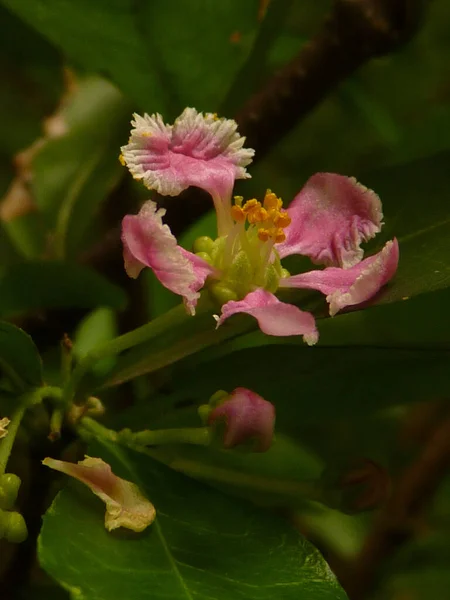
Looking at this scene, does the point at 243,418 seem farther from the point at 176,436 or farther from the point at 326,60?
the point at 326,60

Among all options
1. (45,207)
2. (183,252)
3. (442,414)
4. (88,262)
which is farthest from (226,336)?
(442,414)

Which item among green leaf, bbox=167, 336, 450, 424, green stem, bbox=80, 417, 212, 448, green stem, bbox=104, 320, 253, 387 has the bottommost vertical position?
green leaf, bbox=167, 336, 450, 424

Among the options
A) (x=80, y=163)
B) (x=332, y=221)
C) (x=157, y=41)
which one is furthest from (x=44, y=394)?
(x=80, y=163)

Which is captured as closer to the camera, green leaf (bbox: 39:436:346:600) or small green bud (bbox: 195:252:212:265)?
green leaf (bbox: 39:436:346:600)

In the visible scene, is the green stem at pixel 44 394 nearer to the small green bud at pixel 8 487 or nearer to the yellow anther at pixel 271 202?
the small green bud at pixel 8 487

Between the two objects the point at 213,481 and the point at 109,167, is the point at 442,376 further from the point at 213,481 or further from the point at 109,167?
the point at 109,167

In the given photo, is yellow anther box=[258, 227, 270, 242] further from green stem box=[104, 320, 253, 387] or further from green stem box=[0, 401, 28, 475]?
green stem box=[0, 401, 28, 475]

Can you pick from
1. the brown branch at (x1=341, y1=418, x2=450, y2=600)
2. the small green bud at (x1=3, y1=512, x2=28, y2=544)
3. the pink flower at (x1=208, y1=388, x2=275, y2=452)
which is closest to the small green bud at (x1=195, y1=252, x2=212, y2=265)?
the pink flower at (x1=208, y1=388, x2=275, y2=452)
